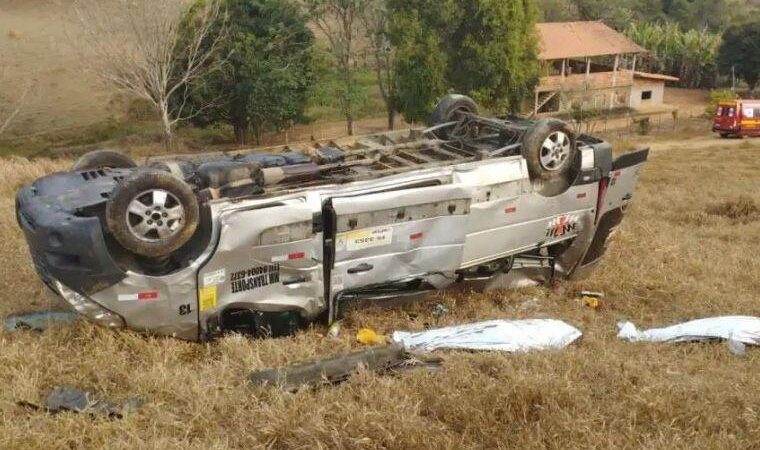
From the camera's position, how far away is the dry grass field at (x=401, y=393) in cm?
340

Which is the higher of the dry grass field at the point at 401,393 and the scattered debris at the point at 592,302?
the dry grass field at the point at 401,393

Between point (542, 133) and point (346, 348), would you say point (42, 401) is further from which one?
point (542, 133)

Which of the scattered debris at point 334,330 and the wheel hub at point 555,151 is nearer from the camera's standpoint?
the scattered debris at point 334,330

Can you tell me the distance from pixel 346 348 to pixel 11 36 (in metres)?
39.8

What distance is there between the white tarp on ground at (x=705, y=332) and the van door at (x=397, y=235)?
1.52m

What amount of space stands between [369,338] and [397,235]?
840 millimetres

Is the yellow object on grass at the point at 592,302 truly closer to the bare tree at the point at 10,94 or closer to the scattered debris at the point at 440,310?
the scattered debris at the point at 440,310

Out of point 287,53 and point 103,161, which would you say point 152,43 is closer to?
point 287,53

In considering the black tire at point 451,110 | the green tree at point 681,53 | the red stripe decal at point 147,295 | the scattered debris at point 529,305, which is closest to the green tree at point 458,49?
the black tire at point 451,110

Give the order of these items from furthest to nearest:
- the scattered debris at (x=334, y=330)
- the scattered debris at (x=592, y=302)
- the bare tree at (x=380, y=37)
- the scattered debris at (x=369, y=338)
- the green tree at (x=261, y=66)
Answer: the bare tree at (x=380, y=37)
the green tree at (x=261, y=66)
the scattered debris at (x=592, y=302)
the scattered debris at (x=334, y=330)
the scattered debris at (x=369, y=338)

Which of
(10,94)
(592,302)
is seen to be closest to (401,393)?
(592,302)

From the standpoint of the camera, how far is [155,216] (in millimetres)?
4602

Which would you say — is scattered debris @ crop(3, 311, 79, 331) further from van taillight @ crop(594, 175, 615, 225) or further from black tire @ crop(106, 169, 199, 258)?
van taillight @ crop(594, 175, 615, 225)

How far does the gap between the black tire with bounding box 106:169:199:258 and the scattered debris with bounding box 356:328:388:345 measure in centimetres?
147
